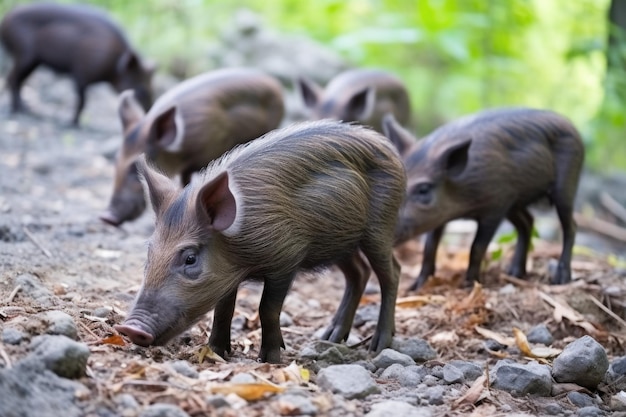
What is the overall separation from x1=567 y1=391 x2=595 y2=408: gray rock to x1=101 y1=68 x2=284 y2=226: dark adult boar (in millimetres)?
4314

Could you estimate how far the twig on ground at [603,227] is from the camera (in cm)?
971

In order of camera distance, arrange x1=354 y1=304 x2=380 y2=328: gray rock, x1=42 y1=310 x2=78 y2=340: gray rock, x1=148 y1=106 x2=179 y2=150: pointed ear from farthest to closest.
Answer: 1. x1=148 y1=106 x2=179 y2=150: pointed ear
2. x1=354 y1=304 x2=380 y2=328: gray rock
3. x1=42 y1=310 x2=78 y2=340: gray rock

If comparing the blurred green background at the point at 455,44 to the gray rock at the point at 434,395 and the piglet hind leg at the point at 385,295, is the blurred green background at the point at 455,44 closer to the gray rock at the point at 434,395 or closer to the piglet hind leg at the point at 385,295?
the piglet hind leg at the point at 385,295

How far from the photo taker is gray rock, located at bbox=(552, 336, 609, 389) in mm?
4484

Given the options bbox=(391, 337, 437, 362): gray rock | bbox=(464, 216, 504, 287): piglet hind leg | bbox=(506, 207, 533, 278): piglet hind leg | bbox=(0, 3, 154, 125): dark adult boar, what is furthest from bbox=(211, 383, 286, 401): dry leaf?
bbox=(0, 3, 154, 125): dark adult boar

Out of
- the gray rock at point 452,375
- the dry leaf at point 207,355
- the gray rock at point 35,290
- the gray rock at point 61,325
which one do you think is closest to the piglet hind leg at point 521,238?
the gray rock at point 452,375

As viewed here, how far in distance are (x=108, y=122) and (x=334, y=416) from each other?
32.2 feet

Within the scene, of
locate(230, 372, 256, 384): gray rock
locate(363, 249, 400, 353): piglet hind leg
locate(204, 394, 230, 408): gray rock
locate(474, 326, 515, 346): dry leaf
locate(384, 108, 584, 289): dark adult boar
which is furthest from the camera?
locate(384, 108, 584, 289): dark adult boar

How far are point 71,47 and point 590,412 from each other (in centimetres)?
982

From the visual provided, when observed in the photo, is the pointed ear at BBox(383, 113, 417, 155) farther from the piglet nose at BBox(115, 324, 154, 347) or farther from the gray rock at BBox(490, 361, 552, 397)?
the piglet nose at BBox(115, 324, 154, 347)

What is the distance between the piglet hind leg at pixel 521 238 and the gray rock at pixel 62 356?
453 cm

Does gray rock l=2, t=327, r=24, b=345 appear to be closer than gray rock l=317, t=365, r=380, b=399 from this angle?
Yes

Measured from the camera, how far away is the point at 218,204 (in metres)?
4.34

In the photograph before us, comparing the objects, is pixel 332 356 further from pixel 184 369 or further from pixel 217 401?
pixel 217 401
